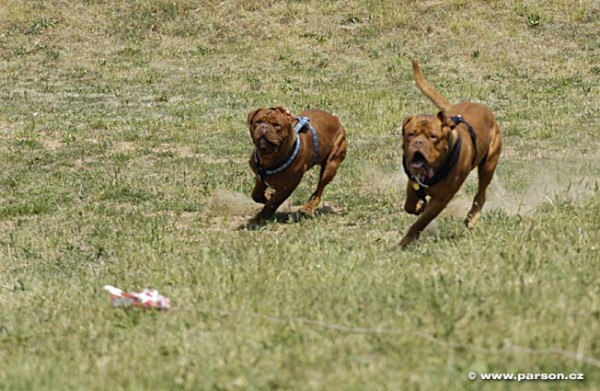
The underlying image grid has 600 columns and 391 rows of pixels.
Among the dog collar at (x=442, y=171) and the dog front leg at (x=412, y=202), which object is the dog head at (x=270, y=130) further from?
the dog collar at (x=442, y=171)

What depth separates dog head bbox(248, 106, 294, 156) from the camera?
8992mm

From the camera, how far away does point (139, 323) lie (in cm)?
529

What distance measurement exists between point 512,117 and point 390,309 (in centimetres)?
1194

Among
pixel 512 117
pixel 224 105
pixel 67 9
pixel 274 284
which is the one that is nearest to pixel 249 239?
pixel 274 284

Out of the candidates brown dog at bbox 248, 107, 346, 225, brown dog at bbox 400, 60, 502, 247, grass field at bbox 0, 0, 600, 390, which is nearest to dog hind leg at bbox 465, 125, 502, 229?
brown dog at bbox 400, 60, 502, 247

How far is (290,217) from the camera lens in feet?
31.0

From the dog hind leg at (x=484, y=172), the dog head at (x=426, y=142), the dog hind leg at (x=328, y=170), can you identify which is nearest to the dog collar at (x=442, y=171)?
the dog head at (x=426, y=142)

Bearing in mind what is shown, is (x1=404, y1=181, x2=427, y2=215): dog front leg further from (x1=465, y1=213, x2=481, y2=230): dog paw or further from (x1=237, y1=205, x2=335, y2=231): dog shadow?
(x1=237, y1=205, x2=335, y2=231): dog shadow

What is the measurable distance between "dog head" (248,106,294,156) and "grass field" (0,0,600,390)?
0.80 meters

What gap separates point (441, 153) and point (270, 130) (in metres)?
2.25

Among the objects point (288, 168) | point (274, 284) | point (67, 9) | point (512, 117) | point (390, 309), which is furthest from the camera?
point (67, 9)

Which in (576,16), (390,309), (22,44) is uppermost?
(390,309)

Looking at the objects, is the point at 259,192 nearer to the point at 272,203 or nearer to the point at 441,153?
the point at 272,203

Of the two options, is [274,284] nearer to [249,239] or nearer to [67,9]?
[249,239]
